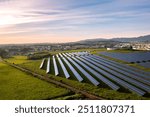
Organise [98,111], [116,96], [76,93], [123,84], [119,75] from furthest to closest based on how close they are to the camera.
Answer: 1. [119,75]
2. [123,84]
3. [76,93]
4. [116,96]
5. [98,111]

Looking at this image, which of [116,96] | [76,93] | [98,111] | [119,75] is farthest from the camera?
[119,75]

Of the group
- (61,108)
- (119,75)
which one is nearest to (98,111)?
(61,108)

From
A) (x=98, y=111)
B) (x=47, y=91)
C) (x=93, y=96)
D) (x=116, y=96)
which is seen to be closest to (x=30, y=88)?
(x=47, y=91)

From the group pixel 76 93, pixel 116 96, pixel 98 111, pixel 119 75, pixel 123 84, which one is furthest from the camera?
pixel 119 75

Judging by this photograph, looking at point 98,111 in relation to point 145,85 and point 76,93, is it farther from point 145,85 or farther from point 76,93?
point 145,85

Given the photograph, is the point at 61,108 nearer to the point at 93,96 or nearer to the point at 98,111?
the point at 98,111

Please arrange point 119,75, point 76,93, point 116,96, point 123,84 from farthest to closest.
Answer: point 119,75, point 123,84, point 76,93, point 116,96

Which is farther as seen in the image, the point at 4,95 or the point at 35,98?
the point at 4,95

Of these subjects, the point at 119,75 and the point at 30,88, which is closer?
the point at 30,88
